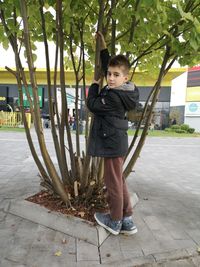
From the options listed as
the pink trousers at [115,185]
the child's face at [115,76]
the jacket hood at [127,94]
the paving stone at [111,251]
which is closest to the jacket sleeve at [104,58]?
the child's face at [115,76]

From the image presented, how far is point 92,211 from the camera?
152 inches

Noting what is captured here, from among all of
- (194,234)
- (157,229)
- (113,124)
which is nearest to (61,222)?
(157,229)

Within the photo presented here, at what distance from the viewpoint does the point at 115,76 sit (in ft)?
10.7

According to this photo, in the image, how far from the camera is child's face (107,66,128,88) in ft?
10.6

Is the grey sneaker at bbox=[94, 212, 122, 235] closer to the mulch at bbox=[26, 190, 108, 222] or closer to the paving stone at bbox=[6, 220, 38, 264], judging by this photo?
the mulch at bbox=[26, 190, 108, 222]

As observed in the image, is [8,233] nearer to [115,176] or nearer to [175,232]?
[115,176]

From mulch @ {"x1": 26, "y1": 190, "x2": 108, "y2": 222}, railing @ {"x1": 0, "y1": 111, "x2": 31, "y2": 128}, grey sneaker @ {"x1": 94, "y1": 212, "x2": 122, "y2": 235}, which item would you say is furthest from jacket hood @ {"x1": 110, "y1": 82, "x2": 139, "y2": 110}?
railing @ {"x1": 0, "y1": 111, "x2": 31, "y2": 128}

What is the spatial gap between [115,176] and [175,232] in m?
1.11

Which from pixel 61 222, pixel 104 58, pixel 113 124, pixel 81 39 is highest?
pixel 81 39

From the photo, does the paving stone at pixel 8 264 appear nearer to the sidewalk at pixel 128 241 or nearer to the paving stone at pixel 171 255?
the sidewalk at pixel 128 241

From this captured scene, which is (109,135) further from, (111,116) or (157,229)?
(157,229)

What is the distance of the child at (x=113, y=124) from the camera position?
127 inches

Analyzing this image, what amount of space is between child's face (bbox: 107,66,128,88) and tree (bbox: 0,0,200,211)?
39 centimetres

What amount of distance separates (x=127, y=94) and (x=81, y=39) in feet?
4.53
